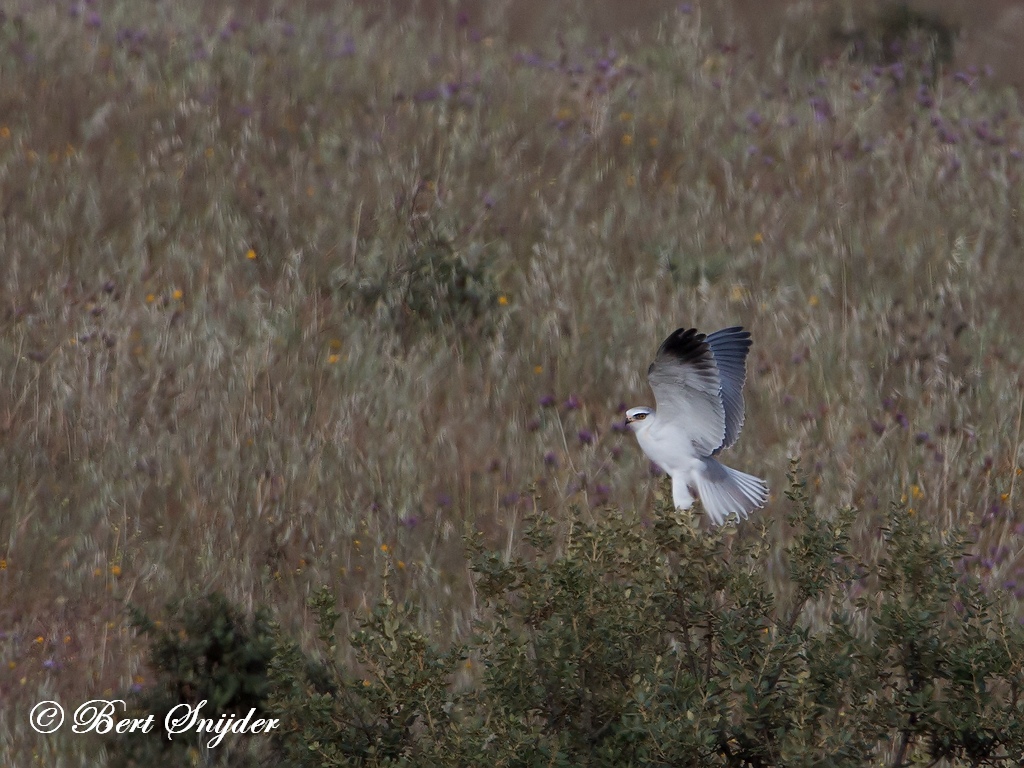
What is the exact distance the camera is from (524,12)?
1088cm

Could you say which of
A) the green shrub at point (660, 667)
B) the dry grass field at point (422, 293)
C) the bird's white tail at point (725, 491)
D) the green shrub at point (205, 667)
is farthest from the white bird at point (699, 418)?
the green shrub at point (205, 667)

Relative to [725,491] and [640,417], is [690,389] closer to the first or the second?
[640,417]

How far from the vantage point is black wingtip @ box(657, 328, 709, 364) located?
389 cm

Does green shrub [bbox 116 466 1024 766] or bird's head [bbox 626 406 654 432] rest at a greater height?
bird's head [bbox 626 406 654 432]

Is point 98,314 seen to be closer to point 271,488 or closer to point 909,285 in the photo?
point 271,488

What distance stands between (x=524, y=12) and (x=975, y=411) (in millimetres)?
6101

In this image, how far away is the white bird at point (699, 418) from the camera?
3.93 m

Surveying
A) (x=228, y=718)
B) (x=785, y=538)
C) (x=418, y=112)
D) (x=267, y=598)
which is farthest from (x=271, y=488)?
(x=418, y=112)

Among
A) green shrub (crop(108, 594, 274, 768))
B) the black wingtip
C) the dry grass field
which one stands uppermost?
the black wingtip

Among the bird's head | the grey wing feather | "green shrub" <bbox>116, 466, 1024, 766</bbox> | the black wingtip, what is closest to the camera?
"green shrub" <bbox>116, 466, 1024, 766</bbox>

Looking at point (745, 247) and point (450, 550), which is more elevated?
point (745, 247)

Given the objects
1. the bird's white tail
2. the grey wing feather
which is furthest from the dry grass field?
the grey wing feather

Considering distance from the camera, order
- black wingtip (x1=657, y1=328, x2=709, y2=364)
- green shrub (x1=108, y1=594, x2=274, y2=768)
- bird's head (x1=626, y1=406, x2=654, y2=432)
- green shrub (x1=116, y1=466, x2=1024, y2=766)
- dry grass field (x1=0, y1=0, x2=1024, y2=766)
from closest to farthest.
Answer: green shrub (x1=116, y1=466, x2=1024, y2=766) < green shrub (x1=108, y1=594, x2=274, y2=768) < black wingtip (x1=657, y1=328, x2=709, y2=364) < bird's head (x1=626, y1=406, x2=654, y2=432) < dry grass field (x1=0, y1=0, x2=1024, y2=766)

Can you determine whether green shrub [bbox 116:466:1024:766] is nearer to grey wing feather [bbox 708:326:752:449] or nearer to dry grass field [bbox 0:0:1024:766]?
dry grass field [bbox 0:0:1024:766]
